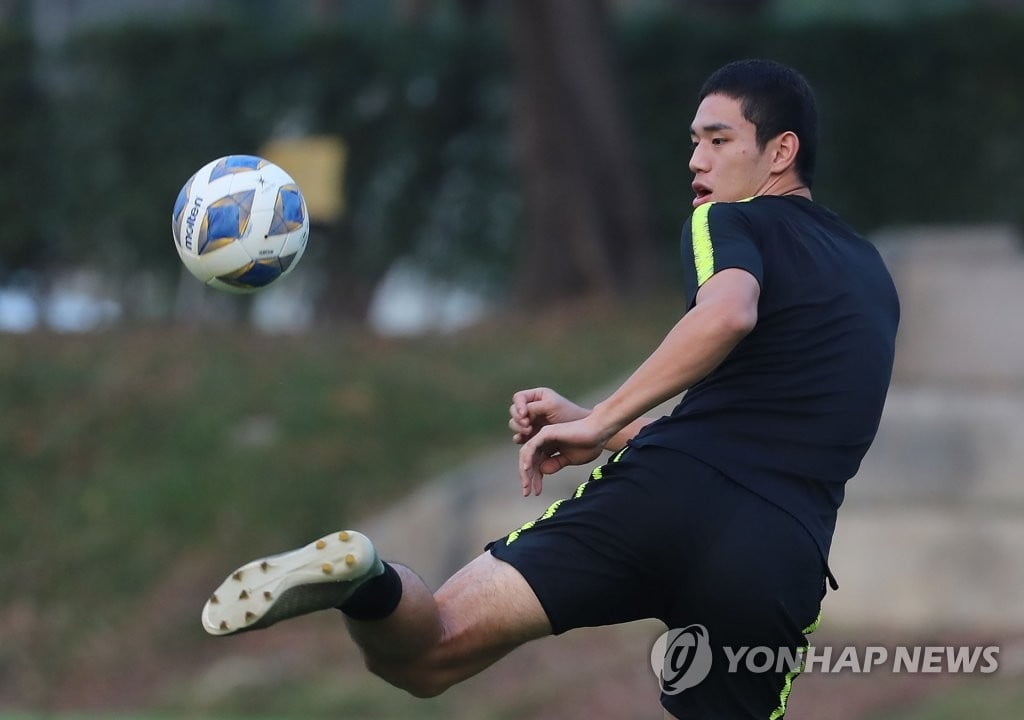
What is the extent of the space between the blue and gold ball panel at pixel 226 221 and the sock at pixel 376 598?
1275mm

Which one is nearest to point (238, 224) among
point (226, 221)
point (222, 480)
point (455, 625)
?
point (226, 221)

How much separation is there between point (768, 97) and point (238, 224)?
1.73 meters

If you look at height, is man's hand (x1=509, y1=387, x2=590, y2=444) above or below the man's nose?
below

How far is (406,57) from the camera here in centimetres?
1560

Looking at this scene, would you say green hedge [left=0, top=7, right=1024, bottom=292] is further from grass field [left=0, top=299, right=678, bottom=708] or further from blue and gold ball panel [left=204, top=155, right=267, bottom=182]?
blue and gold ball panel [left=204, top=155, right=267, bottom=182]

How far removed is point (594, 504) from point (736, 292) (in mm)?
771

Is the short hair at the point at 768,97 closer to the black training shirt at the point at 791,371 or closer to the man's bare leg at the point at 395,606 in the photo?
the black training shirt at the point at 791,371

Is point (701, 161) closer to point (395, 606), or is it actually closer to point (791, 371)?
point (791, 371)

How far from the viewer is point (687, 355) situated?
4.35 m

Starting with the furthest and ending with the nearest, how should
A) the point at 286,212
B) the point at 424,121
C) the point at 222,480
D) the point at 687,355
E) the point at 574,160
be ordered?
the point at 424,121
the point at 574,160
the point at 222,480
the point at 286,212
the point at 687,355

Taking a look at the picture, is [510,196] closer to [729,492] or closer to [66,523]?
[66,523]

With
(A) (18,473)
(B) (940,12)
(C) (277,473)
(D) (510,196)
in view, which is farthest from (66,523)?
(B) (940,12)

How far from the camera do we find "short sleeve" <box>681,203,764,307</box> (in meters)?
4.47

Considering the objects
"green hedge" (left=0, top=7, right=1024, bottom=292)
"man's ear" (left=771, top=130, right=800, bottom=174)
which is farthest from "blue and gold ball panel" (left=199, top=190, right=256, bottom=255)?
"green hedge" (left=0, top=7, right=1024, bottom=292)
